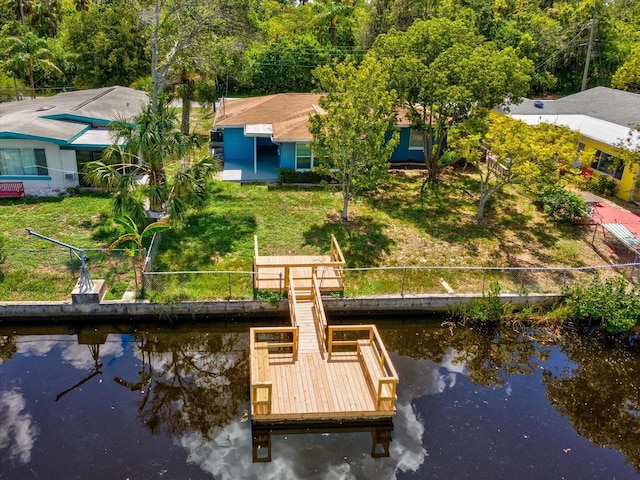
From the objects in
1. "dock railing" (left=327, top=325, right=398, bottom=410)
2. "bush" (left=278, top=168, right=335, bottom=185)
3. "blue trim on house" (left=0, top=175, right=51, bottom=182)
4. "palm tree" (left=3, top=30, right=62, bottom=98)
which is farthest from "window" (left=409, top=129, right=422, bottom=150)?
"palm tree" (left=3, top=30, right=62, bottom=98)

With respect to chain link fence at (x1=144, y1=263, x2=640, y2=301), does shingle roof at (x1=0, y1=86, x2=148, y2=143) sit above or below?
above

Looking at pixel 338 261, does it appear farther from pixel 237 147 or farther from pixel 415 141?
pixel 415 141

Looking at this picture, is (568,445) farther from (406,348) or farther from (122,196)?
(122,196)

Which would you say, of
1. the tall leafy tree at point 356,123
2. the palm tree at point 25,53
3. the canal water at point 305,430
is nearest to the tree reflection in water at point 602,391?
the canal water at point 305,430

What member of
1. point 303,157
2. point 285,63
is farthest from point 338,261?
point 285,63

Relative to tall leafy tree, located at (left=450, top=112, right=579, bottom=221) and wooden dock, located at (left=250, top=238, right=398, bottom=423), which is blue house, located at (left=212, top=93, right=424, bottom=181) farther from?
wooden dock, located at (left=250, top=238, right=398, bottom=423)

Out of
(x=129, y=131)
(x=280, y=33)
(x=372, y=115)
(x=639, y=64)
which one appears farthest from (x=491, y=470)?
(x=280, y=33)

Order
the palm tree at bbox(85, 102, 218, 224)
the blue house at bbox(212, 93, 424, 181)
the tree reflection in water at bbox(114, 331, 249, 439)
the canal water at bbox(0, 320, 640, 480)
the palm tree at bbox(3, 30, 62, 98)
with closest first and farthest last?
the canal water at bbox(0, 320, 640, 480) → the tree reflection in water at bbox(114, 331, 249, 439) → the palm tree at bbox(85, 102, 218, 224) → the blue house at bbox(212, 93, 424, 181) → the palm tree at bbox(3, 30, 62, 98)
